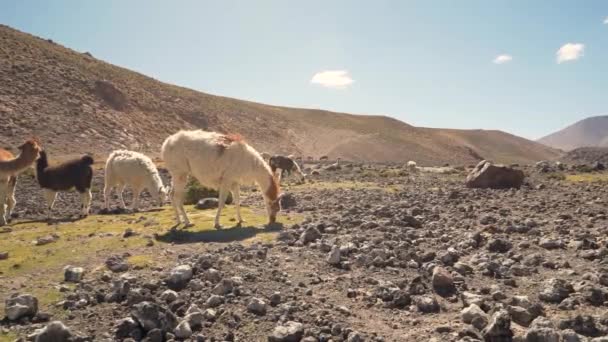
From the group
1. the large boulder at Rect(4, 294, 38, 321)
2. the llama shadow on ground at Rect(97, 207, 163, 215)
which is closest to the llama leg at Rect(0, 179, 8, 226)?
the llama shadow on ground at Rect(97, 207, 163, 215)

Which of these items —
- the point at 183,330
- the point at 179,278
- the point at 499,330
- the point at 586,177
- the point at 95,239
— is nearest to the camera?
the point at 499,330

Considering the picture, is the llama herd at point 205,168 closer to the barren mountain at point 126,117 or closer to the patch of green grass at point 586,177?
the patch of green grass at point 586,177

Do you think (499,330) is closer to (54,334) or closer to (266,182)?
(54,334)

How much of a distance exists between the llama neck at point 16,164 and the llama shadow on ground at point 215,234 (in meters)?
8.42

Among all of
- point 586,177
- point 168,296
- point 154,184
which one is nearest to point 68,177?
point 154,184

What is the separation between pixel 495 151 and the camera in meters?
178

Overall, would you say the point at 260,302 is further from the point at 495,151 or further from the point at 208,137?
the point at 495,151

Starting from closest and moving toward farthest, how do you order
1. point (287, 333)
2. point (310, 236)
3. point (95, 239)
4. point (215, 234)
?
1. point (287, 333)
2. point (310, 236)
3. point (95, 239)
4. point (215, 234)

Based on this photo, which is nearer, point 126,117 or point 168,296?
point 168,296

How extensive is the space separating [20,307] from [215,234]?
22.2ft

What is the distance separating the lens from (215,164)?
49.1 ft

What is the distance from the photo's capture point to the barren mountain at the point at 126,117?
61.5 m

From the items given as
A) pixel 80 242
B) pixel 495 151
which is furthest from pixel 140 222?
pixel 495 151

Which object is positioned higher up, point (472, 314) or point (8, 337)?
point (472, 314)
